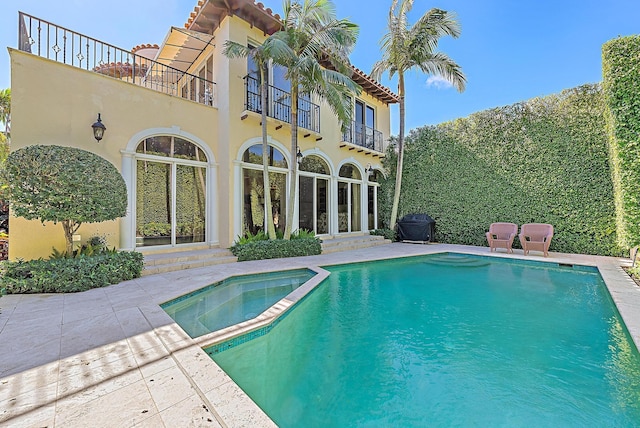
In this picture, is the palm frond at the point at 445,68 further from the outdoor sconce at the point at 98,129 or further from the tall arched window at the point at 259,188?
the outdoor sconce at the point at 98,129

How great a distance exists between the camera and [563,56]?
1203 centimetres

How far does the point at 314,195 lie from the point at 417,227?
519 cm

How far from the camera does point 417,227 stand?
13.5m

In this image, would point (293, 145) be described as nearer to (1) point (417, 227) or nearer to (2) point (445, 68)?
(1) point (417, 227)

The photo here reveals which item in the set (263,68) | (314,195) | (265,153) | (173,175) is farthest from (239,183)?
(314,195)

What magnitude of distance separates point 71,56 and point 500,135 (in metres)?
14.5

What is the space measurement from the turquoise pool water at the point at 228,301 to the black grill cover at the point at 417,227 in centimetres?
792

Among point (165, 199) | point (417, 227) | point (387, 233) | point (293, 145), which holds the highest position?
point (293, 145)

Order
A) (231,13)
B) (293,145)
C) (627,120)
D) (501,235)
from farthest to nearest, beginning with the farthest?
(501,235) → (293,145) → (231,13) → (627,120)

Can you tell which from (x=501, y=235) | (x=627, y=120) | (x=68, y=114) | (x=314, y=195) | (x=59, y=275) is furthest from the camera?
(x=314, y=195)

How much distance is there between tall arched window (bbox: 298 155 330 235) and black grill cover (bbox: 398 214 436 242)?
395 cm

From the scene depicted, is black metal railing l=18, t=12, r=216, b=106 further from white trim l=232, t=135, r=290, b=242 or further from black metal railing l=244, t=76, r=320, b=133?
white trim l=232, t=135, r=290, b=242

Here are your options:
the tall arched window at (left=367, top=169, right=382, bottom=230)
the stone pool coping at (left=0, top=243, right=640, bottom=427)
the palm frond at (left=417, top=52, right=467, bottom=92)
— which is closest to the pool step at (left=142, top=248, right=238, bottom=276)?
the stone pool coping at (left=0, top=243, right=640, bottom=427)

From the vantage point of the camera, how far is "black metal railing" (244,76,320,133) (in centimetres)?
975
